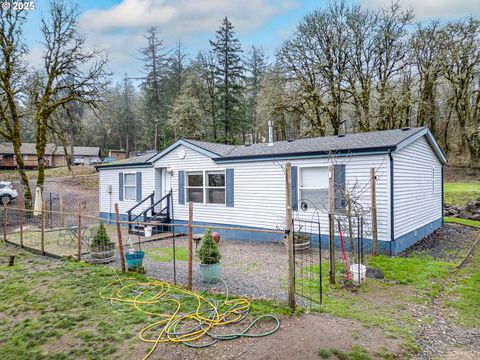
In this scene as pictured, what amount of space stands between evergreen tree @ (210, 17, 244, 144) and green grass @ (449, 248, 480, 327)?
20.8 m

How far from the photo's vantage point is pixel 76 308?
447 cm

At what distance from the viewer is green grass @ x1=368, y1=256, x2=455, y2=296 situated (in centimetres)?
542

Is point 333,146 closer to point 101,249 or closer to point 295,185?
point 295,185

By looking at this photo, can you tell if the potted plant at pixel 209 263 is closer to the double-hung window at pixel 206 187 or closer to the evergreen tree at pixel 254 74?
the double-hung window at pixel 206 187

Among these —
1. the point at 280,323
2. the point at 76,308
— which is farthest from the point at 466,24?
the point at 76,308

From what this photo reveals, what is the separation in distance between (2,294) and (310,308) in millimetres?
5227

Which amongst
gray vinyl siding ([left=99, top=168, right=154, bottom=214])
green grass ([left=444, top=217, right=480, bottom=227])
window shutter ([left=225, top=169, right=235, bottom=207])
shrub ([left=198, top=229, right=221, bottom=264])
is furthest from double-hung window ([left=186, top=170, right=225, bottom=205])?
green grass ([left=444, top=217, right=480, bottom=227])

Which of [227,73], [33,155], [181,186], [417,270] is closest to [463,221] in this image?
[417,270]

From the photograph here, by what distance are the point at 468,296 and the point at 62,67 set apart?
761 inches

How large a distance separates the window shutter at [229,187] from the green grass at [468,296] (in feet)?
21.7

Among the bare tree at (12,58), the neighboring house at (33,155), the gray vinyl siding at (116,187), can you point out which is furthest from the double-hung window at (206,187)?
the neighboring house at (33,155)

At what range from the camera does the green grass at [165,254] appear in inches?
300

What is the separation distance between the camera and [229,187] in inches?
410

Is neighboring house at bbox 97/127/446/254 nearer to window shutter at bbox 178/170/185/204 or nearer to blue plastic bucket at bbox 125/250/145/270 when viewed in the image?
window shutter at bbox 178/170/185/204
